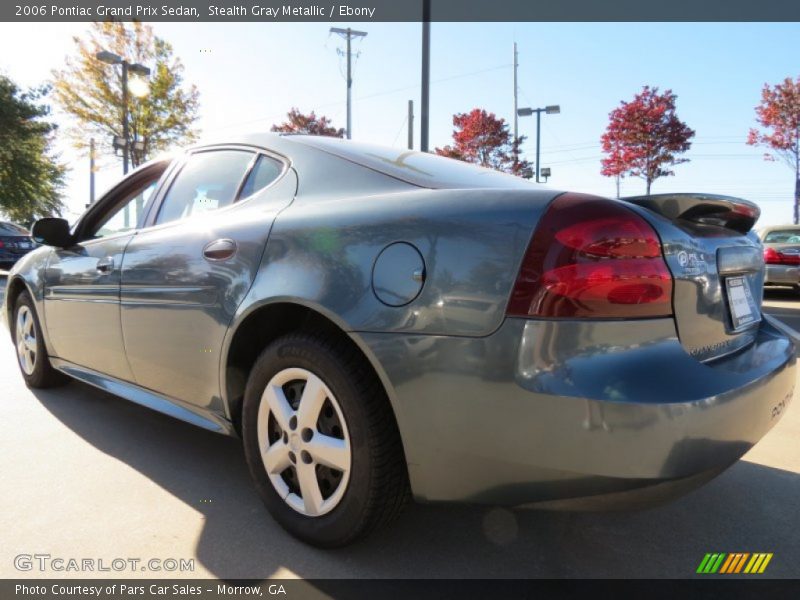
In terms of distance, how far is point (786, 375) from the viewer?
199 cm

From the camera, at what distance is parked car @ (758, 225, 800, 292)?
10.5 meters

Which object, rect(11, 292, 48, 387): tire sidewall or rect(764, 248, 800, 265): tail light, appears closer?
rect(11, 292, 48, 387): tire sidewall

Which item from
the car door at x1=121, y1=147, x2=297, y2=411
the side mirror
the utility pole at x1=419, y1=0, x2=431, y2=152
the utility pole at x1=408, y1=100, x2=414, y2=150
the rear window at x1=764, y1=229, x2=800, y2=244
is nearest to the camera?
the car door at x1=121, y1=147, x2=297, y2=411

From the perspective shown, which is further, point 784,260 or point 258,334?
point 784,260

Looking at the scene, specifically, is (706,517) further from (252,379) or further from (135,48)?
(135,48)

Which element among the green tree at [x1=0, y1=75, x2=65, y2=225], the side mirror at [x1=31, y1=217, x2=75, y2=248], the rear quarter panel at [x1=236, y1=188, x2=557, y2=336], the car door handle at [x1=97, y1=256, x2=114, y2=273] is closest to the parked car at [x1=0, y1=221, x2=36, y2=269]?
the green tree at [x1=0, y1=75, x2=65, y2=225]

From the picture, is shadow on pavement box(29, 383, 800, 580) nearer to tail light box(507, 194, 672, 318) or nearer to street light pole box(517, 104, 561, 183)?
tail light box(507, 194, 672, 318)

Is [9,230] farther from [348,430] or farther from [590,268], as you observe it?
[590,268]

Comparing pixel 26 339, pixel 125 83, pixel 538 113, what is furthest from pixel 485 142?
pixel 26 339

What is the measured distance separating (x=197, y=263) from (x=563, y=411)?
1585 millimetres

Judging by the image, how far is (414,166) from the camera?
7.41 ft

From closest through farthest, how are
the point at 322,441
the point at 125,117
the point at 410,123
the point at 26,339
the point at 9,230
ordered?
the point at 322,441, the point at 26,339, the point at 9,230, the point at 125,117, the point at 410,123

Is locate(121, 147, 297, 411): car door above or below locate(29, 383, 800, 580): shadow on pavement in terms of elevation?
above

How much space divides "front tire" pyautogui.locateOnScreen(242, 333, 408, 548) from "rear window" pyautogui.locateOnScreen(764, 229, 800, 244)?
1166 centimetres
